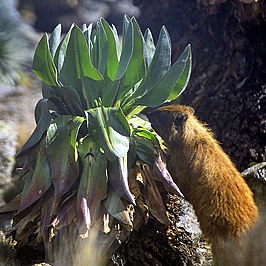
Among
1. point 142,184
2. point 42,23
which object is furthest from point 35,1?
point 142,184

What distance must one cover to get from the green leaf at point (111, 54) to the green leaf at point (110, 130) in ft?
0.45

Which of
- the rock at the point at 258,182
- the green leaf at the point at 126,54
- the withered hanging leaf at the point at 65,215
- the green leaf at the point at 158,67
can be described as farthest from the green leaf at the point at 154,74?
the rock at the point at 258,182

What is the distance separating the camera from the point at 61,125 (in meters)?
1.34

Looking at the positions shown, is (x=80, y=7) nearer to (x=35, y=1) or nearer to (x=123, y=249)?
(x=35, y=1)

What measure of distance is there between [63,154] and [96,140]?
88 millimetres

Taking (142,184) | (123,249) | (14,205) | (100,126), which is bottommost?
(14,205)

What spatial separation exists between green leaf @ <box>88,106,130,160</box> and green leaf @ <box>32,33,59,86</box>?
0.15 m

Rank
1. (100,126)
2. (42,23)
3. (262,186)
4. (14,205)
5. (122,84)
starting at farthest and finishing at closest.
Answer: (42,23) → (262,186) → (14,205) → (122,84) → (100,126)

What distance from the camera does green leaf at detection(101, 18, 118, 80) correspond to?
1.39m

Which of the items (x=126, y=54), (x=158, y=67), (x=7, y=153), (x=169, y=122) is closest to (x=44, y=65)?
(x=126, y=54)

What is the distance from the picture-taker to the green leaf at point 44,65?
1.32 meters

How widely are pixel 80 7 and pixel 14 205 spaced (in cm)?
138

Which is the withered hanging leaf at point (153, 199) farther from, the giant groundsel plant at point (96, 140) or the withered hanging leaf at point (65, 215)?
the withered hanging leaf at point (65, 215)

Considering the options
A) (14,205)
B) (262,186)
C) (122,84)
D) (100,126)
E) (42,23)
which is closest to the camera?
(100,126)
